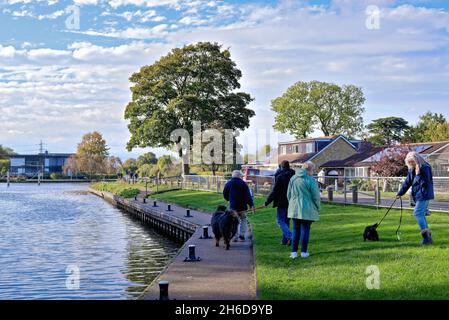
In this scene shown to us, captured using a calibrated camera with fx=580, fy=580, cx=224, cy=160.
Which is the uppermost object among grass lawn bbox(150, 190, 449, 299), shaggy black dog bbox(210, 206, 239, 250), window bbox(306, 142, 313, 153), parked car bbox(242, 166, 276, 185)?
window bbox(306, 142, 313, 153)

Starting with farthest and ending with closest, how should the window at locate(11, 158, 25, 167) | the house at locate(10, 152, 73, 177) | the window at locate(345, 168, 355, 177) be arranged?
the house at locate(10, 152, 73, 177) < the window at locate(11, 158, 25, 167) < the window at locate(345, 168, 355, 177)

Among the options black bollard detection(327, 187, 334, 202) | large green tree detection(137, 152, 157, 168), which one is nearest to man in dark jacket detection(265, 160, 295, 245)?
black bollard detection(327, 187, 334, 202)

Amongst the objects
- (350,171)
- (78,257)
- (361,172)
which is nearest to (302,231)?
(78,257)

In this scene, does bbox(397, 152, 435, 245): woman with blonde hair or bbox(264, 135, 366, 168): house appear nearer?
bbox(397, 152, 435, 245): woman with blonde hair

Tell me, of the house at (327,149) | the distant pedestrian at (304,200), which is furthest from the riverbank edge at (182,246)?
the house at (327,149)

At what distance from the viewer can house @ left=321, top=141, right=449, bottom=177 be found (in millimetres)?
49406

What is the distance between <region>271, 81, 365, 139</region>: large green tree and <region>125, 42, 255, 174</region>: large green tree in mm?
25446

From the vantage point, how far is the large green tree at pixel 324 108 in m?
82.6

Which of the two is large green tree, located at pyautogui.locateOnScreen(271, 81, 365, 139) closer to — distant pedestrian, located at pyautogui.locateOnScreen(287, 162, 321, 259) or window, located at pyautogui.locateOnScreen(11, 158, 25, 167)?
distant pedestrian, located at pyautogui.locateOnScreen(287, 162, 321, 259)

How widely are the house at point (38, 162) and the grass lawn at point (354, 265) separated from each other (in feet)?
503

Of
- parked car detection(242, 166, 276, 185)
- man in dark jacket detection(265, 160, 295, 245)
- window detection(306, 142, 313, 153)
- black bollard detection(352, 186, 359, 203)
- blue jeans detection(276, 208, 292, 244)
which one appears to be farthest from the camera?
window detection(306, 142, 313, 153)

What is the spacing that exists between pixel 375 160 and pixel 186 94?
740 inches

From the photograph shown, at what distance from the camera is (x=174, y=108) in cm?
5469

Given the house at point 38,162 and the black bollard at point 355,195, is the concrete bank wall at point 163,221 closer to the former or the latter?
the black bollard at point 355,195
